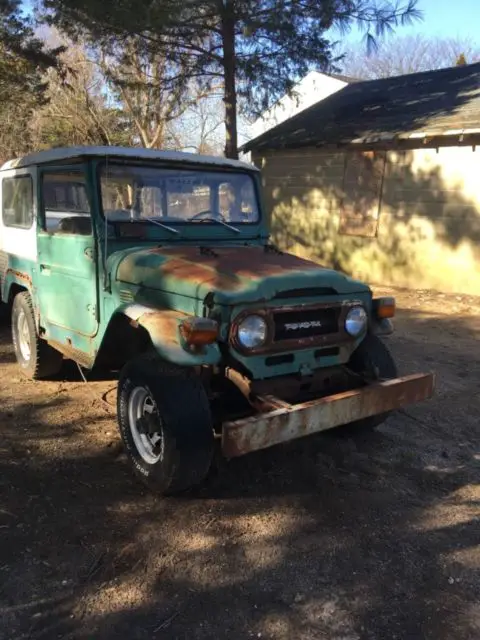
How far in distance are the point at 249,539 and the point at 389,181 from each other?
9.69 metres

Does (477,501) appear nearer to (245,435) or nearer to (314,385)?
(314,385)

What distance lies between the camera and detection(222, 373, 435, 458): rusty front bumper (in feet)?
10.1

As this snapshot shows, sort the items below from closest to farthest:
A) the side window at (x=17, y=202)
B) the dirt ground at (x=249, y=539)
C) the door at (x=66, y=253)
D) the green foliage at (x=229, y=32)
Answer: the dirt ground at (x=249, y=539)
the door at (x=66, y=253)
the side window at (x=17, y=202)
the green foliage at (x=229, y=32)

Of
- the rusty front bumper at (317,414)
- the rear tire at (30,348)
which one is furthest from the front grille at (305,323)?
the rear tire at (30,348)

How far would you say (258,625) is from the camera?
8.34 feet

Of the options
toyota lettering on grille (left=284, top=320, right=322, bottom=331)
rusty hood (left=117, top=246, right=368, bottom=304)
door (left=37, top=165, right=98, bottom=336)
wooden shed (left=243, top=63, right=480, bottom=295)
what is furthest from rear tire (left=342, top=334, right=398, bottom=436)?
wooden shed (left=243, top=63, right=480, bottom=295)

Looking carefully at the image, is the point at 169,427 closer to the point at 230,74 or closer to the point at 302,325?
the point at 302,325

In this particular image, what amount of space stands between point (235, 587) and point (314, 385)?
1.44 meters

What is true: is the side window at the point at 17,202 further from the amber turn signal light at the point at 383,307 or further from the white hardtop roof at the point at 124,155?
the amber turn signal light at the point at 383,307

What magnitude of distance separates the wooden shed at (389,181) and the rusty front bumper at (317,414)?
7.30 m

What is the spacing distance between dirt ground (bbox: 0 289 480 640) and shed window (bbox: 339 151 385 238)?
306 inches

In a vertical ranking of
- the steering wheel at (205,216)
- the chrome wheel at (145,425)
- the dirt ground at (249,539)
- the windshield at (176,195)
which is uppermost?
the windshield at (176,195)

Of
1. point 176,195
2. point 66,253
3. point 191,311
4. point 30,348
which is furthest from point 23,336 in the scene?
point 191,311

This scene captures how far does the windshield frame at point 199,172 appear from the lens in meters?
4.20
